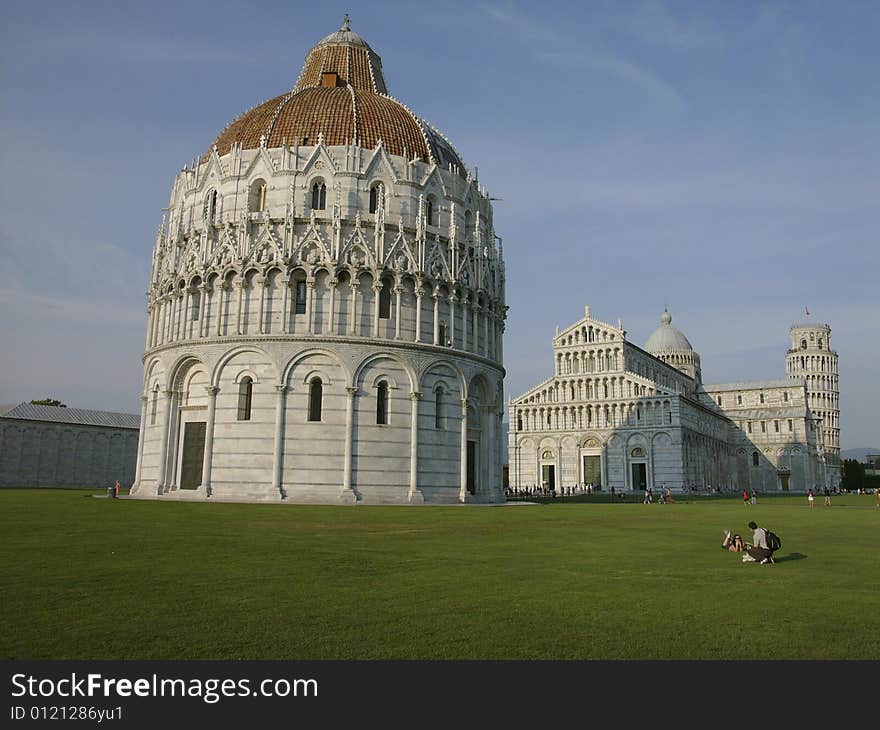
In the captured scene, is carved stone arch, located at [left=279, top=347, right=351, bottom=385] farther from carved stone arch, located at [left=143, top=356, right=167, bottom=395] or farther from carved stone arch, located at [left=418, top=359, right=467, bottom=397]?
carved stone arch, located at [left=143, top=356, right=167, bottom=395]

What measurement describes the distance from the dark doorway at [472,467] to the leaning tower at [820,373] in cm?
10851

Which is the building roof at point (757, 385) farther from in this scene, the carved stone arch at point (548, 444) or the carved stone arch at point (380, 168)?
the carved stone arch at point (380, 168)

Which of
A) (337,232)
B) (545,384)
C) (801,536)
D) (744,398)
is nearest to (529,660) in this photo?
(801,536)

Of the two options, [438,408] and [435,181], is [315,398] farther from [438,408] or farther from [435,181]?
[435,181]

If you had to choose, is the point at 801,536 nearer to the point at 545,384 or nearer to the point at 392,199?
the point at 392,199

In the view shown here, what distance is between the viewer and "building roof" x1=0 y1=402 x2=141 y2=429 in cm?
8181

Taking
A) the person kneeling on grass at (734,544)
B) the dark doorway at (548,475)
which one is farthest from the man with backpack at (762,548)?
the dark doorway at (548,475)

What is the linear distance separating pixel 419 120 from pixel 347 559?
42086mm

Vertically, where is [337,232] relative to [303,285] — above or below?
above

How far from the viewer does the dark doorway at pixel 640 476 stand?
305ft

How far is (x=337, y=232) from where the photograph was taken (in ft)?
138

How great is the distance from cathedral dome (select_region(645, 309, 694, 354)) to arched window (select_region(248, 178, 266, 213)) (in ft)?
328

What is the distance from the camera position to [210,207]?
45.1 meters

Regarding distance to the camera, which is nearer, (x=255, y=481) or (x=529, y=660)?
(x=529, y=660)
